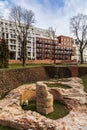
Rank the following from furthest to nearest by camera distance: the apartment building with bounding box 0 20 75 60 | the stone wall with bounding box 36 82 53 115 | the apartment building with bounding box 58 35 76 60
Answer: the apartment building with bounding box 58 35 76 60 < the apartment building with bounding box 0 20 75 60 < the stone wall with bounding box 36 82 53 115

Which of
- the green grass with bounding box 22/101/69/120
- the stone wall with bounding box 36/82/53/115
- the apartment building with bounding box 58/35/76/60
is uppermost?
the apartment building with bounding box 58/35/76/60

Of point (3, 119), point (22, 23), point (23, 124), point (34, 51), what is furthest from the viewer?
point (34, 51)

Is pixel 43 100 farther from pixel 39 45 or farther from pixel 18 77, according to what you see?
pixel 39 45

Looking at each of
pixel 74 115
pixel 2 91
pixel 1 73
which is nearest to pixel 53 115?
pixel 74 115

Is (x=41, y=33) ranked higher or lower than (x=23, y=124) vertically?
higher

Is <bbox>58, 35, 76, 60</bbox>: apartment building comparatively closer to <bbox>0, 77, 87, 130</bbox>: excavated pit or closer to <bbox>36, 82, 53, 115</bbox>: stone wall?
<bbox>0, 77, 87, 130</bbox>: excavated pit

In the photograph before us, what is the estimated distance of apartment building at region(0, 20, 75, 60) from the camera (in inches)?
2921

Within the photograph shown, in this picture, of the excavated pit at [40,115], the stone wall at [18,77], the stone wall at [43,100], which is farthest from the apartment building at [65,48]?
the stone wall at [43,100]

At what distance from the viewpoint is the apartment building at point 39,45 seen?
243 ft

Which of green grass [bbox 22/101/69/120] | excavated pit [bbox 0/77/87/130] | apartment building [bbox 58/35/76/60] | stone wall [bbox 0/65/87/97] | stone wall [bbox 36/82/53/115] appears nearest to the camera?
excavated pit [bbox 0/77/87/130]

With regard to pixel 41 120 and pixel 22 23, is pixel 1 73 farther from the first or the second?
pixel 22 23

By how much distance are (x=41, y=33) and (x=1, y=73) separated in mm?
70372

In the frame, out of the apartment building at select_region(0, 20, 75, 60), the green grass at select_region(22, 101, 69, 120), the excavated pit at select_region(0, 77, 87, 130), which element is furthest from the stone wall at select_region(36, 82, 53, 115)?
the apartment building at select_region(0, 20, 75, 60)

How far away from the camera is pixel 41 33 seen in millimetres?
89500
